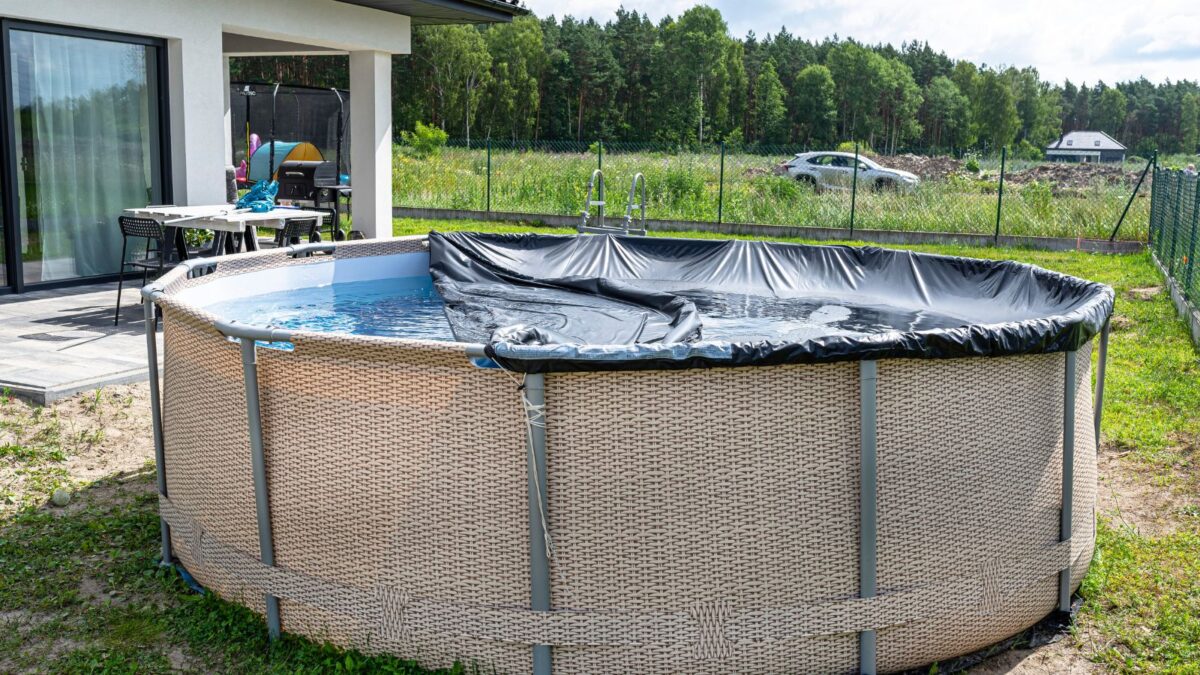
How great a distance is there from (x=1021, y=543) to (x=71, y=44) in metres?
9.76

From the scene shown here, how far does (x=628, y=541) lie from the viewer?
3238 millimetres

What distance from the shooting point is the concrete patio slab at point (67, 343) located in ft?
21.3

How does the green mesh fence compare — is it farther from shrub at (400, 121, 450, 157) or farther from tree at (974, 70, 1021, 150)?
tree at (974, 70, 1021, 150)

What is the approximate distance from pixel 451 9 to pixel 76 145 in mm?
4962

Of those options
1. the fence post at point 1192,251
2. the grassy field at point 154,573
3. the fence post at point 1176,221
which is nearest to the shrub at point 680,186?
the fence post at point 1176,221

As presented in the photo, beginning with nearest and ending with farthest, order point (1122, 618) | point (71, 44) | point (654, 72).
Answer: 1. point (1122, 618)
2. point (71, 44)
3. point (654, 72)

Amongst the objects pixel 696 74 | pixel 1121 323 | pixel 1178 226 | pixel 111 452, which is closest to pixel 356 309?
pixel 111 452

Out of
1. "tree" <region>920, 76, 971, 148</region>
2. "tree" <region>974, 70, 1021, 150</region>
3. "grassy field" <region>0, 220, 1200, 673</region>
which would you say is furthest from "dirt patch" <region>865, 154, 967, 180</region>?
"tree" <region>974, 70, 1021, 150</region>

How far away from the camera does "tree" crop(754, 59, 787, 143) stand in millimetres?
83312

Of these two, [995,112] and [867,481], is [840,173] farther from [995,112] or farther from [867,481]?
[995,112]

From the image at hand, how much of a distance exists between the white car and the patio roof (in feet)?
25.6

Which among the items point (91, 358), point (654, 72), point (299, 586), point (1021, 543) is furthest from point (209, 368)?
point (654, 72)

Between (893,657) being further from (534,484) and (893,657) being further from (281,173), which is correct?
Result: (281,173)

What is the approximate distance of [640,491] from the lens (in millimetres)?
3227
